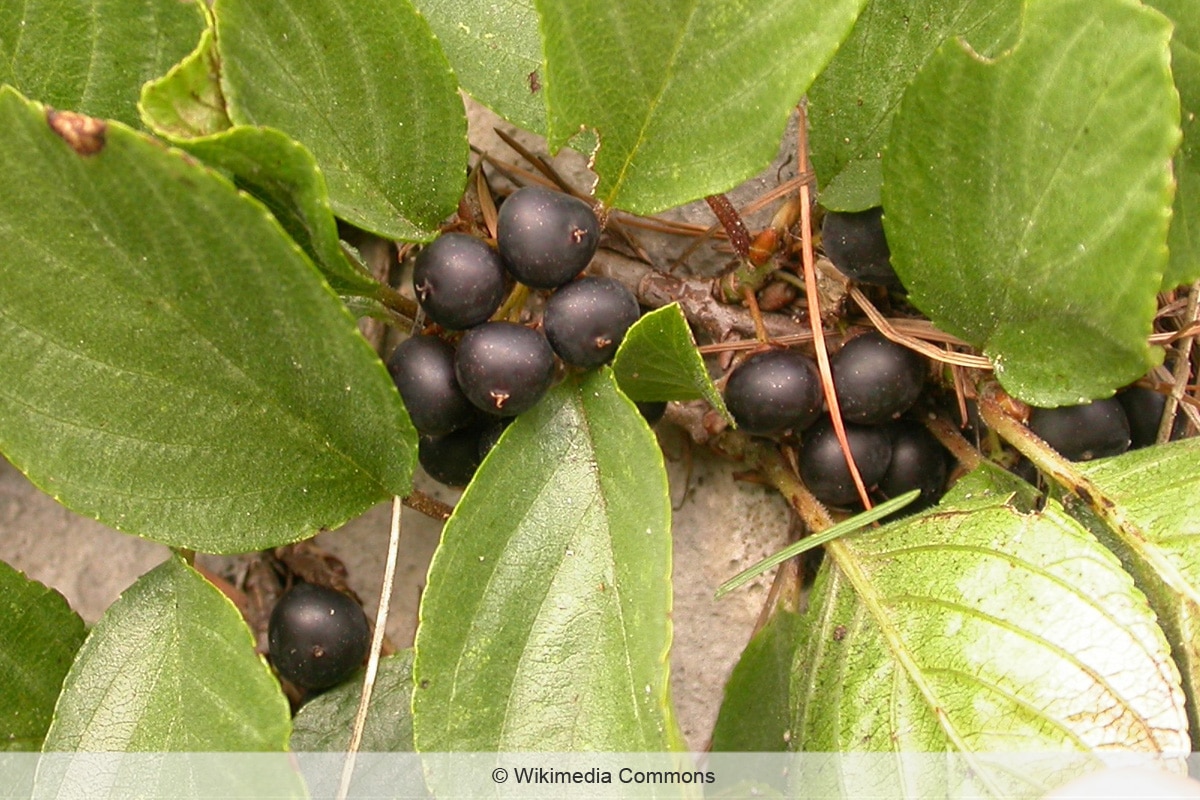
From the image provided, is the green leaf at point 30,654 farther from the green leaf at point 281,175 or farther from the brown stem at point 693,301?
the brown stem at point 693,301

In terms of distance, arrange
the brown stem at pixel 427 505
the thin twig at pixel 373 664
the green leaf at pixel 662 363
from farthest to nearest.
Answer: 1. the brown stem at pixel 427 505
2. the thin twig at pixel 373 664
3. the green leaf at pixel 662 363

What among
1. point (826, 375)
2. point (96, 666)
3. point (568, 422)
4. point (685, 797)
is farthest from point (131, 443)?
point (826, 375)

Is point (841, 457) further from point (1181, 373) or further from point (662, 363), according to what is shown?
point (1181, 373)

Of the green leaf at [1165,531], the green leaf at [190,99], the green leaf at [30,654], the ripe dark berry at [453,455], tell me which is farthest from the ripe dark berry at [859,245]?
the green leaf at [30,654]

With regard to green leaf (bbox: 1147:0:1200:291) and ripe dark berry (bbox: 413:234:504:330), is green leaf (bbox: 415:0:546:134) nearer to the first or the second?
ripe dark berry (bbox: 413:234:504:330)

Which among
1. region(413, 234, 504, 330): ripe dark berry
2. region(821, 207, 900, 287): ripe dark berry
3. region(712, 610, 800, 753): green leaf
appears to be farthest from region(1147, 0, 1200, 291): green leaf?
region(413, 234, 504, 330): ripe dark berry
